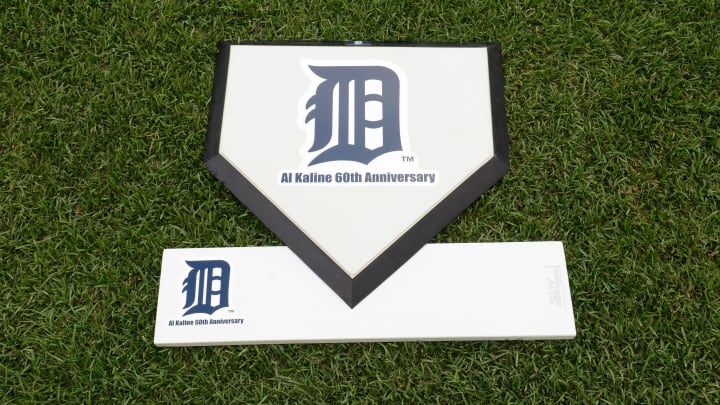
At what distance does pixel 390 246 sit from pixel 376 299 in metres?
0.21

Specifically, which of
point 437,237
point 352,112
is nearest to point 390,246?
point 437,237

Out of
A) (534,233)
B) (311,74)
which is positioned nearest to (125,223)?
(311,74)

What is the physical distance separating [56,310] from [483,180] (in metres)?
1.69

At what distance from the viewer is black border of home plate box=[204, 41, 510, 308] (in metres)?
1.98

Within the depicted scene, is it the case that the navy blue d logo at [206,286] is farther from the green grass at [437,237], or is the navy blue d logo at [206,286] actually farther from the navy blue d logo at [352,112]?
the navy blue d logo at [352,112]

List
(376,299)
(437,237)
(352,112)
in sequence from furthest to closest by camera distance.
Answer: (352,112) → (437,237) → (376,299)

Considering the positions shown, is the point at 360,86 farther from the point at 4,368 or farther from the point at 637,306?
the point at 4,368

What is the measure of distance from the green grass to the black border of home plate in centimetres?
5

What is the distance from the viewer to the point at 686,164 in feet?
7.13

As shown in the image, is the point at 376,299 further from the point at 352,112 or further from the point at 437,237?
the point at 352,112

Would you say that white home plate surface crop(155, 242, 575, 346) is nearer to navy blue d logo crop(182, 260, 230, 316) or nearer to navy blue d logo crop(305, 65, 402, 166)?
navy blue d logo crop(182, 260, 230, 316)

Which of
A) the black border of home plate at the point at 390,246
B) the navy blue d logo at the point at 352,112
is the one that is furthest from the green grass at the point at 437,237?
the navy blue d logo at the point at 352,112

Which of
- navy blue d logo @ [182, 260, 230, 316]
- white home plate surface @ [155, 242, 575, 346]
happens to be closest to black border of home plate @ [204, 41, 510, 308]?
white home plate surface @ [155, 242, 575, 346]

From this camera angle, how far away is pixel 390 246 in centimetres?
202
